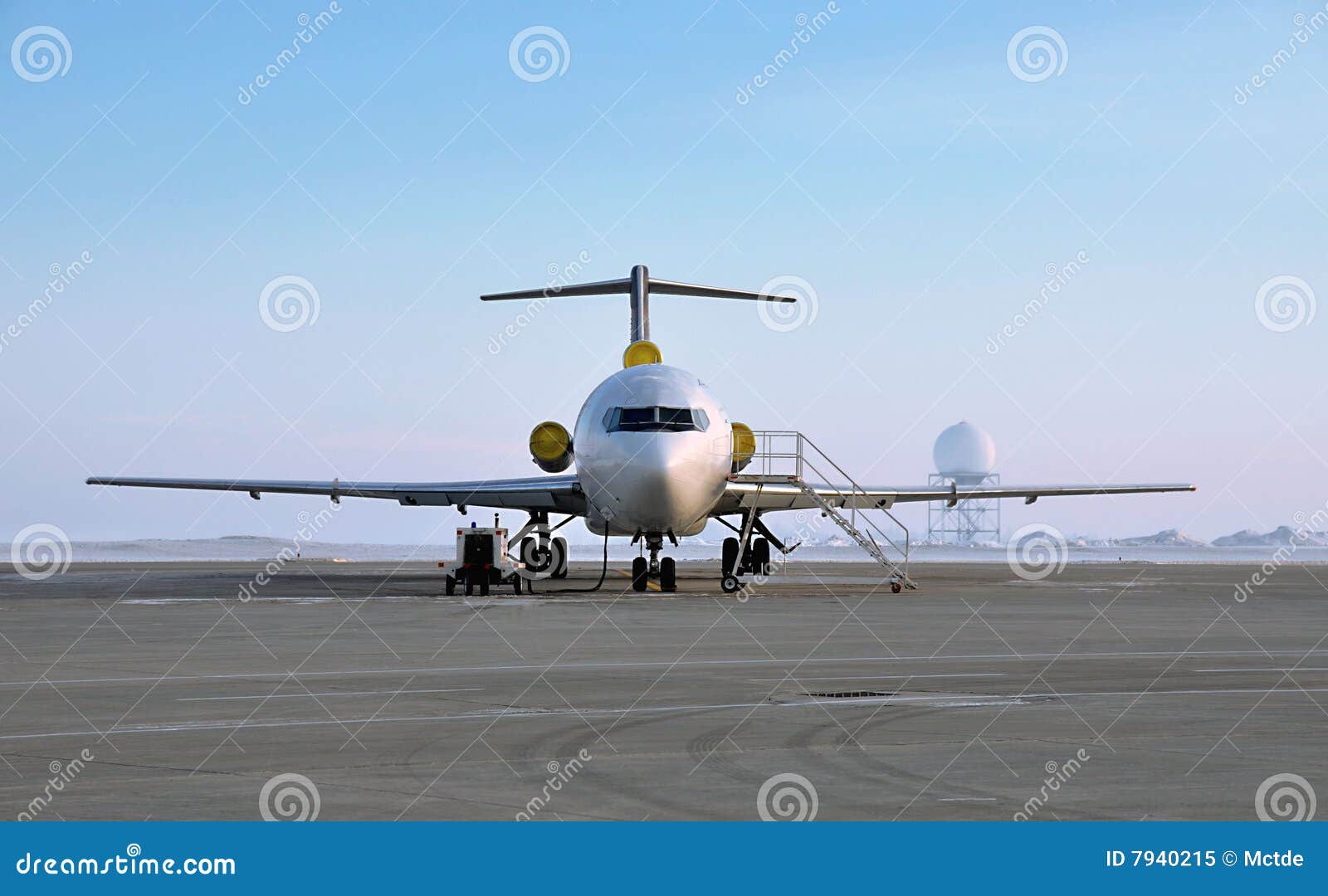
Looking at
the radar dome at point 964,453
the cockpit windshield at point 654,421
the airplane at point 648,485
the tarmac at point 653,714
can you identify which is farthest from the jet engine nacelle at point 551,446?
the radar dome at point 964,453

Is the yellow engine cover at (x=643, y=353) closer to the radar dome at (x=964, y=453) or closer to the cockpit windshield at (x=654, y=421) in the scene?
the cockpit windshield at (x=654, y=421)

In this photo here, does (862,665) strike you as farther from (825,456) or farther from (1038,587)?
(1038,587)

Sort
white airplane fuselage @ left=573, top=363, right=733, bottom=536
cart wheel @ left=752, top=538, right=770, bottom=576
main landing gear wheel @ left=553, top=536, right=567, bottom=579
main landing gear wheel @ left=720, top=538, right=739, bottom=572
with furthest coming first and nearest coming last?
cart wheel @ left=752, top=538, right=770, bottom=576, main landing gear wheel @ left=553, top=536, right=567, bottom=579, main landing gear wheel @ left=720, top=538, right=739, bottom=572, white airplane fuselage @ left=573, top=363, right=733, bottom=536

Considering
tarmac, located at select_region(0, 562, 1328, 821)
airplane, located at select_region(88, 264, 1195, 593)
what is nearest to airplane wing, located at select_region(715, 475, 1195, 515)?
airplane, located at select_region(88, 264, 1195, 593)

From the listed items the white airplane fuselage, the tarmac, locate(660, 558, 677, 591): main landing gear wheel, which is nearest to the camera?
the tarmac

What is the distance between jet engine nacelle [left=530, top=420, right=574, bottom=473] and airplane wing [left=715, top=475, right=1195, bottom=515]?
4407 mm

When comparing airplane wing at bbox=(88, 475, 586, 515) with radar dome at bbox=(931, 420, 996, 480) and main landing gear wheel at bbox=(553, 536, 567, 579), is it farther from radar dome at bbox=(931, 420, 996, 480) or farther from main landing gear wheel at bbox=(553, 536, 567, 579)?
radar dome at bbox=(931, 420, 996, 480)

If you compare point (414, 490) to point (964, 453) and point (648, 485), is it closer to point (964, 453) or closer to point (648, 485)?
point (648, 485)

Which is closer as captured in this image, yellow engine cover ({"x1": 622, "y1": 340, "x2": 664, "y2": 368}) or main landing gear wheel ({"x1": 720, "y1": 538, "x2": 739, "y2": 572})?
main landing gear wheel ({"x1": 720, "y1": 538, "x2": 739, "y2": 572})

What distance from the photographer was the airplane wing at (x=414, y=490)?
121ft

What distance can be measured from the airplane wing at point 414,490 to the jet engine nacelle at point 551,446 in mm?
431

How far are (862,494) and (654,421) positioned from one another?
28.1 feet

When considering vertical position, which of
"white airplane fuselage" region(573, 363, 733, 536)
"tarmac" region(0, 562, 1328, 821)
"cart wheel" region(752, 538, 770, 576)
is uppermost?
"cart wheel" region(752, 538, 770, 576)

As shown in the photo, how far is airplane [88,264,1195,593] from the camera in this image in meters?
30.5
